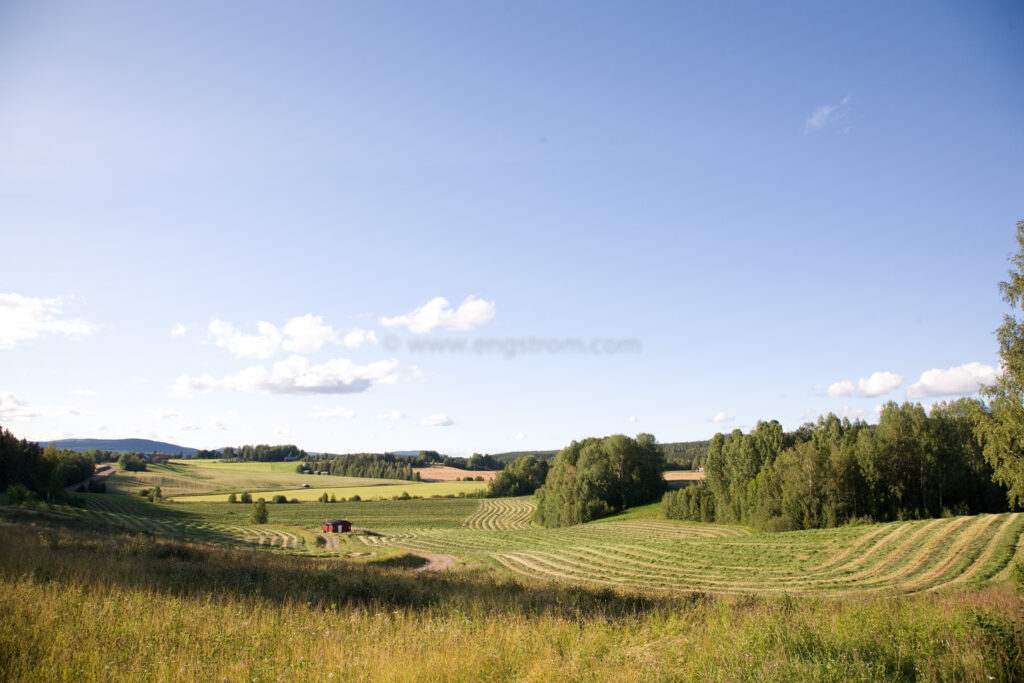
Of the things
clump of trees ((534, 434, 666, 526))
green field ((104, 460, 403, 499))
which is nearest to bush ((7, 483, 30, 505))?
green field ((104, 460, 403, 499))

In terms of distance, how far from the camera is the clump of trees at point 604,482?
90438 mm

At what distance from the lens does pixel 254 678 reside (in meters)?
6.01

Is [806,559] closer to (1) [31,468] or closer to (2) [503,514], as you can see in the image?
(2) [503,514]

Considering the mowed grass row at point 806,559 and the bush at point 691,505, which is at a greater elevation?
the mowed grass row at point 806,559

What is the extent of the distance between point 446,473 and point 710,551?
138 metres

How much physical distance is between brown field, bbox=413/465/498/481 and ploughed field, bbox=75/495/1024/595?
77.4 metres

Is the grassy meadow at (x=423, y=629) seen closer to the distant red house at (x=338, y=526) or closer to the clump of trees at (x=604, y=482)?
the distant red house at (x=338, y=526)

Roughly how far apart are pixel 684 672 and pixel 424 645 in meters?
3.46

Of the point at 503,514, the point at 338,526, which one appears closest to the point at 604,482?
the point at 503,514

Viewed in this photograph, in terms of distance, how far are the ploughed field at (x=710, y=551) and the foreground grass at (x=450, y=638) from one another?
15.2 m

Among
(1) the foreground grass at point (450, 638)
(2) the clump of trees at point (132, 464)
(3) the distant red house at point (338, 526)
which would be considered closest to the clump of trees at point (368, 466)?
(2) the clump of trees at point (132, 464)

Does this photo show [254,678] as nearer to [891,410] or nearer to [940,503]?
[940,503]

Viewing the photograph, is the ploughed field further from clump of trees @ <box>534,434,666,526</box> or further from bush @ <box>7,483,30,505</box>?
bush @ <box>7,483,30,505</box>

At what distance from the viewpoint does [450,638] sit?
24.9 feet
